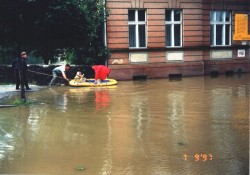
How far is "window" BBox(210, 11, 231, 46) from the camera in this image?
25453 millimetres

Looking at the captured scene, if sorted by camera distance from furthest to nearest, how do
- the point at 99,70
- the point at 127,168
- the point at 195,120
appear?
the point at 99,70
the point at 195,120
the point at 127,168

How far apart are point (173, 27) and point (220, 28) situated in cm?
384

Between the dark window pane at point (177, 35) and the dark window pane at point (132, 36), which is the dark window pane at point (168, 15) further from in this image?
the dark window pane at point (132, 36)

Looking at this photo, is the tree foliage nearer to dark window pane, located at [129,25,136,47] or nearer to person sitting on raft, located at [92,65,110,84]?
person sitting on raft, located at [92,65,110,84]

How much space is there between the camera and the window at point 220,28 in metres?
25.5

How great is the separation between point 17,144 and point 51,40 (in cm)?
735

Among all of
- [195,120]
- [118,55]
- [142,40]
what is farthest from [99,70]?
[195,120]

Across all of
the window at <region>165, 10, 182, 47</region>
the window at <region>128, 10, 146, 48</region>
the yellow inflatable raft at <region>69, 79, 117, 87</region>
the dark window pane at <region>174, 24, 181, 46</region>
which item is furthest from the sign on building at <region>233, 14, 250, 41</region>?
the dark window pane at <region>174, 24, 181, 46</region>

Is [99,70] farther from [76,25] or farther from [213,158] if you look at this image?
[213,158]

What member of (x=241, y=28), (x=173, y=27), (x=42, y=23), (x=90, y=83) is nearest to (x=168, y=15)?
(x=173, y=27)

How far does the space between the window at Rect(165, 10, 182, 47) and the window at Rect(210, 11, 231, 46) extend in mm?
2482

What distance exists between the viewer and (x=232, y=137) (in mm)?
8133

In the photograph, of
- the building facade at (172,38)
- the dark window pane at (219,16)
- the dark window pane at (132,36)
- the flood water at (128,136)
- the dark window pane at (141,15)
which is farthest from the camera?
the dark window pane at (219,16)
